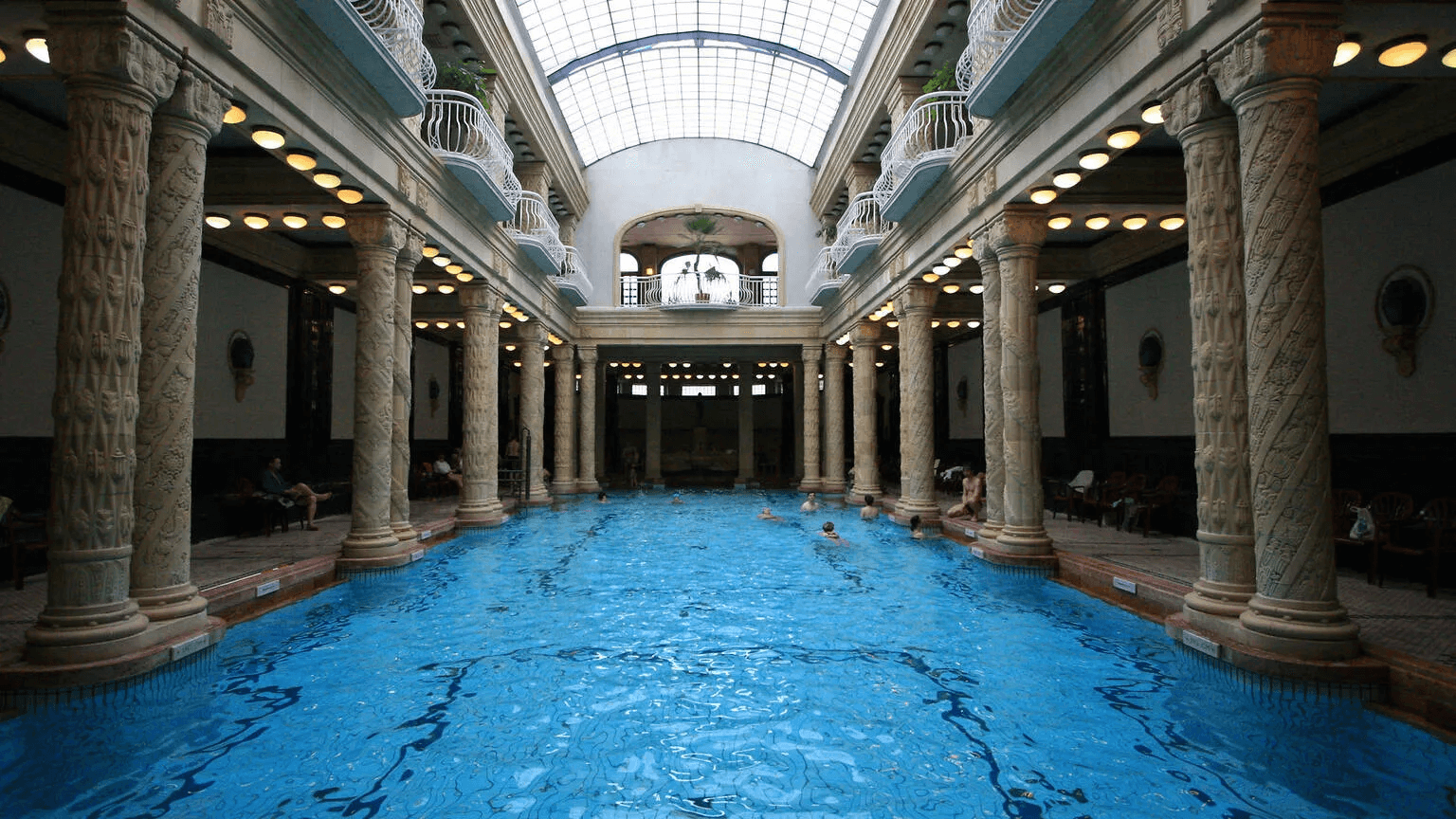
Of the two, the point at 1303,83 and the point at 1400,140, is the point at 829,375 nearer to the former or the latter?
the point at 1400,140

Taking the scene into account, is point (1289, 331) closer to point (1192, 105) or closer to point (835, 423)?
point (1192, 105)

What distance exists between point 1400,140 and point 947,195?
17.5ft

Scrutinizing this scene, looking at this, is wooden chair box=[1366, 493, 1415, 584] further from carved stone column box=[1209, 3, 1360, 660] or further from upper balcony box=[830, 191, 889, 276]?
upper balcony box=[830, 191, 889, 276]

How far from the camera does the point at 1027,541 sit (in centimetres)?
974

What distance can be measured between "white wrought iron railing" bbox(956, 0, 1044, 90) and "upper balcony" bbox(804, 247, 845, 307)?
32.8 ft

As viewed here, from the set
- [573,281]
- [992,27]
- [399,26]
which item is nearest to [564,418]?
[573,281]

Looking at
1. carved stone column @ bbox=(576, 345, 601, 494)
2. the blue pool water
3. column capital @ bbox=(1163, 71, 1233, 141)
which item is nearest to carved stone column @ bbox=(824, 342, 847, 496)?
carved stone column @ bbox=(576, 345, 601, 494)

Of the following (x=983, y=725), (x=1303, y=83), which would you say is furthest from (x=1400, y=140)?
(x=983, y=725)

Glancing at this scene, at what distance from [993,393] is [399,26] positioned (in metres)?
9.32

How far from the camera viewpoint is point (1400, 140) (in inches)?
315

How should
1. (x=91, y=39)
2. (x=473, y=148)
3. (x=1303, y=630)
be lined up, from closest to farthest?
(x=1303, y=630), (x=91, y=39), (x=473, y=148)

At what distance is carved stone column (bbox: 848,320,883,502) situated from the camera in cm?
1925

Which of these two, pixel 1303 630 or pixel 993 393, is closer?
pixel 1303 630

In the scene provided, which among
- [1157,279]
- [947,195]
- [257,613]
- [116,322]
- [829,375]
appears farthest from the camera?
[829,375]
